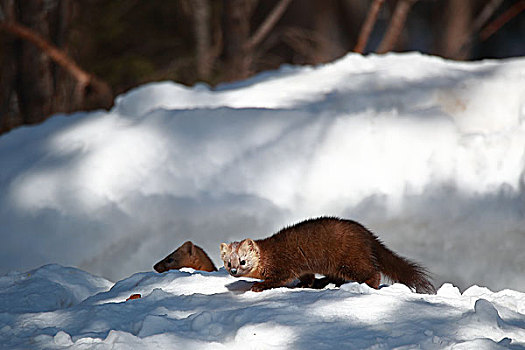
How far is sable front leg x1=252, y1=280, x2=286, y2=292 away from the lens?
2627 mm

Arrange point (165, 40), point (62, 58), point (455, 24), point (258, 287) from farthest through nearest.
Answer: point (455, 24), point (165, 40), point (62, 58), point (258, 287)

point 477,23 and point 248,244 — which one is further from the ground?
point 477,23

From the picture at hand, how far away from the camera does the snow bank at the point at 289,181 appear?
362cm

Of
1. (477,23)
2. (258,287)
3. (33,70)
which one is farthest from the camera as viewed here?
(477,23)

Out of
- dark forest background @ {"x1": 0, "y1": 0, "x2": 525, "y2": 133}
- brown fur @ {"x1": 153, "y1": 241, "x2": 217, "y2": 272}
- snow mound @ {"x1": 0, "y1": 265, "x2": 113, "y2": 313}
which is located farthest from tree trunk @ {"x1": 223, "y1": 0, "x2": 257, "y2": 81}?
snow mound @ {"x1": 0, "y1": 265, "x2": 113, "y2": 313}

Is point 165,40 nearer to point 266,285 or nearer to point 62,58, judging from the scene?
point 62,58

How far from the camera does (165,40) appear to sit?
35.6 ft

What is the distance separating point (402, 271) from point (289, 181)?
1.10 m

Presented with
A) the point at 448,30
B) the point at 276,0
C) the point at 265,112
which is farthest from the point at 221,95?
the point at 276,0

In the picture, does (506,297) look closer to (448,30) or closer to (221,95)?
(221,95)

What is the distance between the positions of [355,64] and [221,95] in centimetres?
103

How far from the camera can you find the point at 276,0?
13586 mm

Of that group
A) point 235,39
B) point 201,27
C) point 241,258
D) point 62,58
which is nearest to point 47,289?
point 241,258

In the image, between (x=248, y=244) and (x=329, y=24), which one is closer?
(x=248, y=244)
